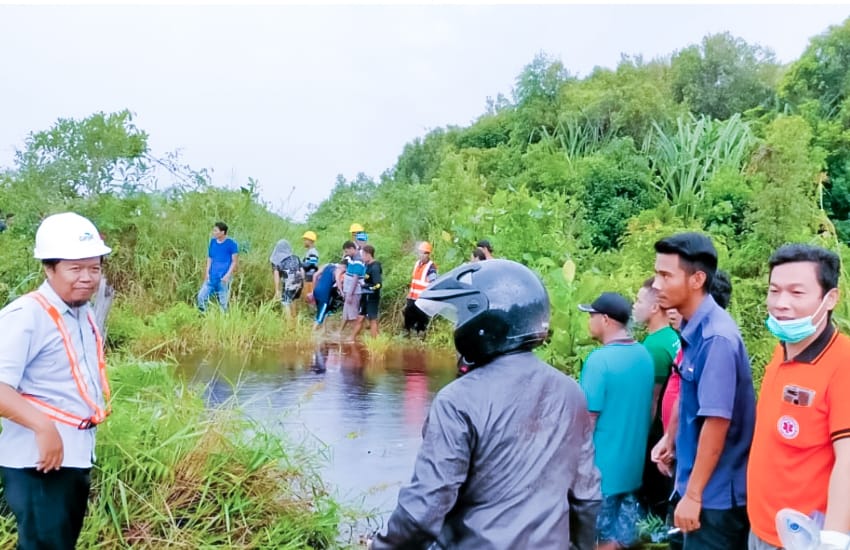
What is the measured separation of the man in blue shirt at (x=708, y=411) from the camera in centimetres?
297

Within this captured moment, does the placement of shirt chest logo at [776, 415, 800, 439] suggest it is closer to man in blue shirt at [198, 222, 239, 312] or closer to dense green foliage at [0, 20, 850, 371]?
dense green foliage at [0, 20, 850, 371]

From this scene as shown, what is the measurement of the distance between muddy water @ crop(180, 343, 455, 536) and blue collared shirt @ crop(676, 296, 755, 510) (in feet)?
7.51

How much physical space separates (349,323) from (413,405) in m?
5.15

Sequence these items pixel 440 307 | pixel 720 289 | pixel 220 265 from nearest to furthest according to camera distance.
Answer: pixel 440 307 → pixel 720 289 → pixel 220 265

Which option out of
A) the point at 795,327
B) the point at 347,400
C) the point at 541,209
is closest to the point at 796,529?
the point at 795,327

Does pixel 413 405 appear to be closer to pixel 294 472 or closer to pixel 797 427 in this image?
pixel 294 472

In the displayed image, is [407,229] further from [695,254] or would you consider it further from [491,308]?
[491,308]

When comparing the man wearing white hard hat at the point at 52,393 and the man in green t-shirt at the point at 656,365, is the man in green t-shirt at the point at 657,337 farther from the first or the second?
the man wearing white hard hat at the point at 52,393

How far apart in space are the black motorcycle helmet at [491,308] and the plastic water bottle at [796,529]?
0.98m

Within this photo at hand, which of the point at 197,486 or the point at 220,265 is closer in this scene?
the point at 197,486

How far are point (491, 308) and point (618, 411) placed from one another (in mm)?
2149

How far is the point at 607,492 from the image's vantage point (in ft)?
13.1

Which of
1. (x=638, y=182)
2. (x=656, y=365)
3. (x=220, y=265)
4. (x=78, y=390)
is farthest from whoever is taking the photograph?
(x=638, y=182)

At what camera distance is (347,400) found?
26.6 feet
